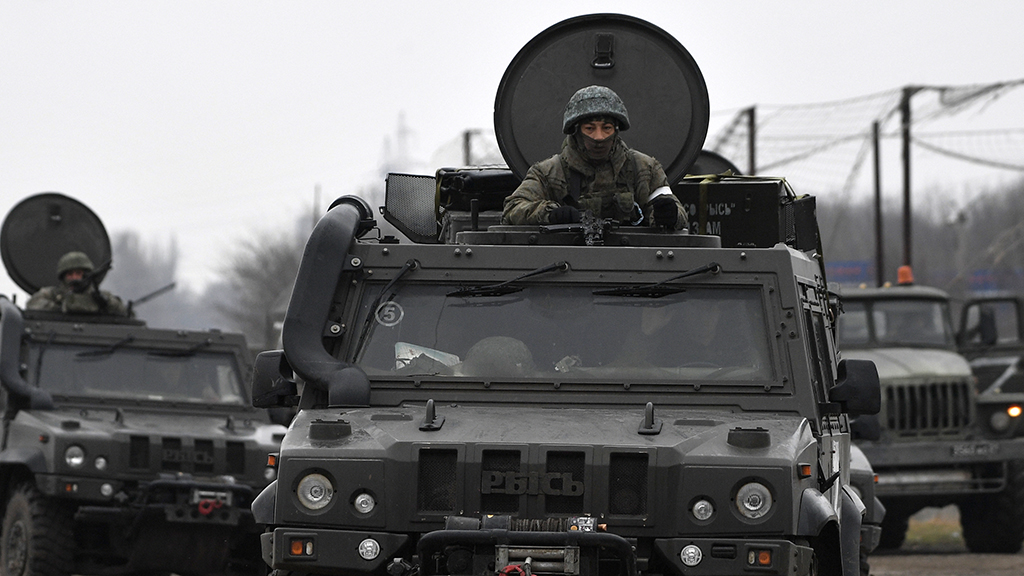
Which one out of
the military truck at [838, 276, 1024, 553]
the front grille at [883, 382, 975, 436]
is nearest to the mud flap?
the military truck at [838, 276, 1024, 553]

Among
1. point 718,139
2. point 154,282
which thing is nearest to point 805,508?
point 718,139

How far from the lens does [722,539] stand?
538 centimetres

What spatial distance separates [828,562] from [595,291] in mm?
1416

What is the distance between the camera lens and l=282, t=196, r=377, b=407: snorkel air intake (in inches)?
243

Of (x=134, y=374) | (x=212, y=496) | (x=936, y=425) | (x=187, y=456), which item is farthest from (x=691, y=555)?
(x=936, y=425)

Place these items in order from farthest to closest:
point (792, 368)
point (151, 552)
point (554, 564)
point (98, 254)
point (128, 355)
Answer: point (98, 254) → point (128, 355) → point (151, 552) → point (792, 368) → point (554, 564)

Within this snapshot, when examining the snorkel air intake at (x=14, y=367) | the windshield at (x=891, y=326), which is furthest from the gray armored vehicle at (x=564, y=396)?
the windshield at (x=891, y=326)

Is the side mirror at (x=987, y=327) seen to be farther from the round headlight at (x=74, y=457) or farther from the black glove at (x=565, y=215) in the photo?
the black glove at (x=565, y=215)

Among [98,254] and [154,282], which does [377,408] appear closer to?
[98,254]

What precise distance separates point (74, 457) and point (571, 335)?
5.83 meters

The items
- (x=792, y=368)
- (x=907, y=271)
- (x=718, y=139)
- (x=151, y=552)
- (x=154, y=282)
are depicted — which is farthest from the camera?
(x=154, y=282)

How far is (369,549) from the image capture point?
18.1 feet

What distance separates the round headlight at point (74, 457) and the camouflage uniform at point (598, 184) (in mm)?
5131

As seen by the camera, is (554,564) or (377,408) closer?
(554,564)
